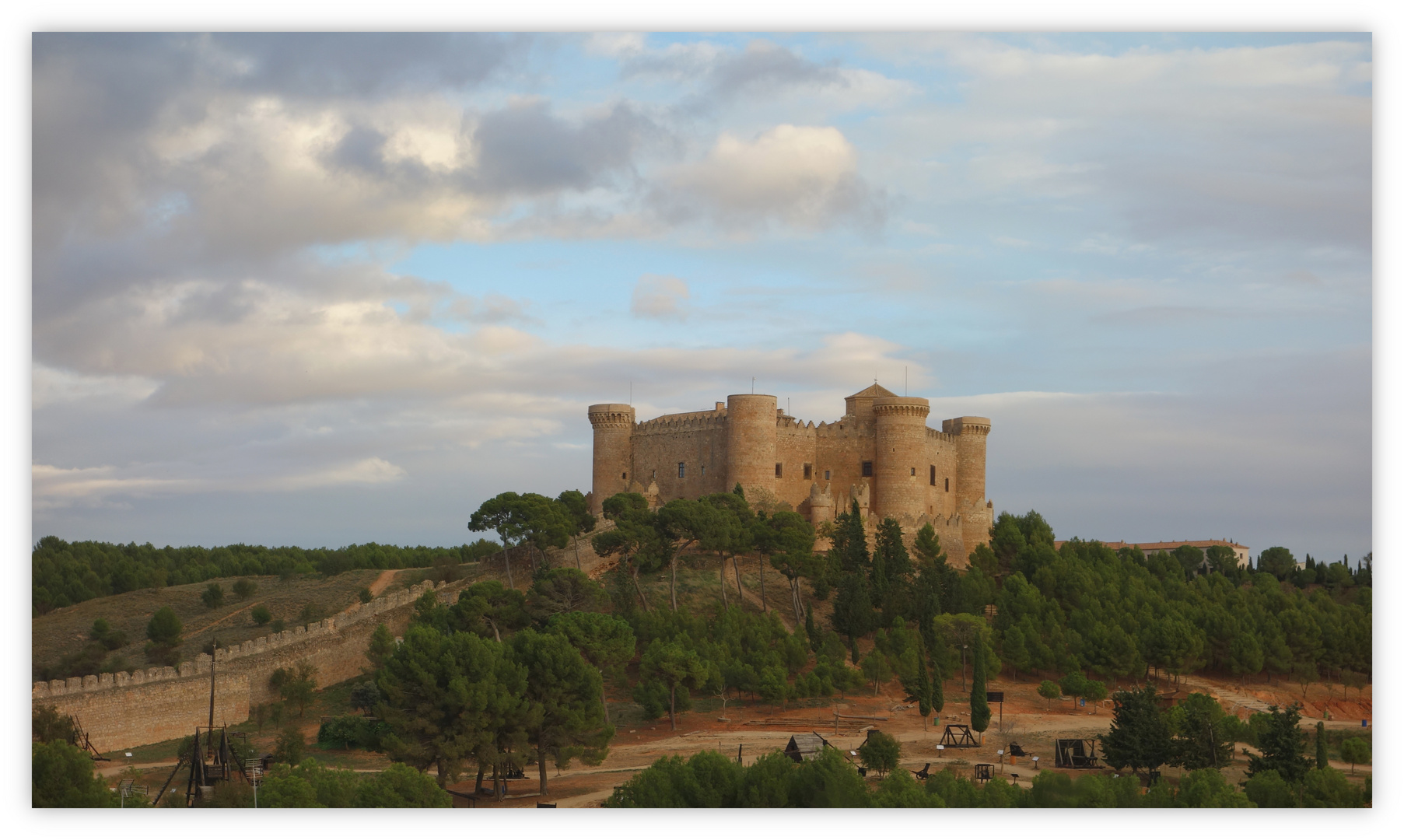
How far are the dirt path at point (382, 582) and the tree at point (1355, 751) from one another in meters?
31.9

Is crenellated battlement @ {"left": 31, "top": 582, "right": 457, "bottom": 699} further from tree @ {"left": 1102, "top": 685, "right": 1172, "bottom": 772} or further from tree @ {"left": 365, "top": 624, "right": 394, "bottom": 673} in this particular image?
tree @ {"left": 1102, "top": 685, "right": 1172, "bottom": 772}

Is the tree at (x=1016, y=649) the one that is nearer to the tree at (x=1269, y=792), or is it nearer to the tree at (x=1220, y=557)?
the tree at (x=1269, y=792)

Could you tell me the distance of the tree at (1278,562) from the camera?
5497 centimetres

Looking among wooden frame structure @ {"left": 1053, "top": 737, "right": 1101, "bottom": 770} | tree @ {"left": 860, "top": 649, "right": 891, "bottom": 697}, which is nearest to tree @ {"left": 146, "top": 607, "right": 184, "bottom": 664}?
tree @ {"left": 860, "top": 649, "right": 891, "bottom": 697}

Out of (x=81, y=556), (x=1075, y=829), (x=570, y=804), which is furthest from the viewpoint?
(x=81, y=556)

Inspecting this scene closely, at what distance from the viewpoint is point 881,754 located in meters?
23.8

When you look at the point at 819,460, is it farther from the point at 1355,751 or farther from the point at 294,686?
the point at 1355,751

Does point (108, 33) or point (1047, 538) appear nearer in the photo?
point (108, 33)

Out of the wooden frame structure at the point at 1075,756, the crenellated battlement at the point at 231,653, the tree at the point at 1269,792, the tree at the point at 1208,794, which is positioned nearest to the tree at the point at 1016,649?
the wooden frame structure at the point at 1075,756

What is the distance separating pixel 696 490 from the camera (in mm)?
46500

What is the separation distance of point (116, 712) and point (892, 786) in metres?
18.1

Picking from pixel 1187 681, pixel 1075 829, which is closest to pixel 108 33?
pixel 1075 829

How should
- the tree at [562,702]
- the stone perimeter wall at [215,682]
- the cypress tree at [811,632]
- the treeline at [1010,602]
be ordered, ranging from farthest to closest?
the cypress tree at [811,632] < the treeline at [1010,602] < the stone perimeter wall at [215,682] < the tree at [562,702]

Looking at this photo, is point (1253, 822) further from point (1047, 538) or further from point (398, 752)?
point (1047, 538)
